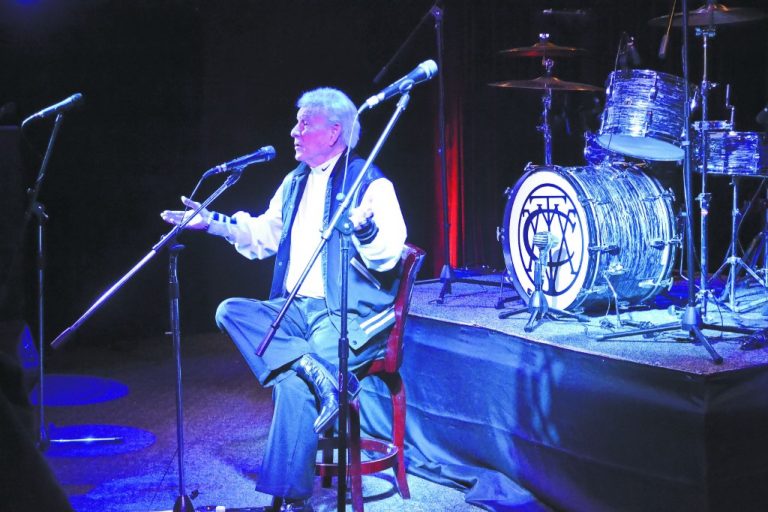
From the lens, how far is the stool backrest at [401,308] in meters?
3.86

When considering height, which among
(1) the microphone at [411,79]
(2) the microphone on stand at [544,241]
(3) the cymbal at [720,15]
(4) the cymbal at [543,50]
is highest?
(3) the cymbal at [720,15]

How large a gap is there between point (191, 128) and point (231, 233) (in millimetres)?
3437

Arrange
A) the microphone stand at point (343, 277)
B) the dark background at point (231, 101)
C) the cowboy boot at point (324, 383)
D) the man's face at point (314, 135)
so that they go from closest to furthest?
the microphone stand at point (343, 277) → the cowboy boot at point (324, 383) → the man's face at point (314, 135) → the dark background at point (231, 101)

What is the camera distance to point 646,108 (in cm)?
461

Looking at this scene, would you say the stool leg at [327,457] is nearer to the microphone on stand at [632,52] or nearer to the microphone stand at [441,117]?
the microphone stand at [441,117]

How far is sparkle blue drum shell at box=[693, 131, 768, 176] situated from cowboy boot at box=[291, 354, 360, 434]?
102 inches

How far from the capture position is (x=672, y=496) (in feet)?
10.9

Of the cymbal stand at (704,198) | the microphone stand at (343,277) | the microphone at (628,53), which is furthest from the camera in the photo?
the microphone at (628,53)

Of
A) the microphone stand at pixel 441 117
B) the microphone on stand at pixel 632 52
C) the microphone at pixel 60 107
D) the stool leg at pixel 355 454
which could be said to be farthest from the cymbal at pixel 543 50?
the stool leg at pixel 355 454

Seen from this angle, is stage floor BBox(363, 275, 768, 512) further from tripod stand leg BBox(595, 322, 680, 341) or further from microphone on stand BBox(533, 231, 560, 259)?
microphone on stand BBox(533, 231, 560, 259)

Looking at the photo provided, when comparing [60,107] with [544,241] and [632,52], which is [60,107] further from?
[632,52]

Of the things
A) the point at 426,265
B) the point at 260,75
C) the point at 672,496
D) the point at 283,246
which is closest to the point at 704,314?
the point at 672,496

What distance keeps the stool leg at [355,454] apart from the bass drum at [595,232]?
1644 mm

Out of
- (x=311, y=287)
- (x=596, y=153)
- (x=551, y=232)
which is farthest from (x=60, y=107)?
(x=596, y=153)
